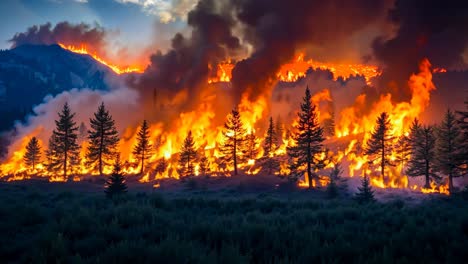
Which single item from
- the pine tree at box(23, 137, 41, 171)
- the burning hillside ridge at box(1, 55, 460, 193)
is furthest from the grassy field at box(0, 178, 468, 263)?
the pine tree at box(23, 137, 41, 171)

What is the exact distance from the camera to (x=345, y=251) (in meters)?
5.07

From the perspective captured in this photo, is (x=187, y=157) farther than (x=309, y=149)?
Yes

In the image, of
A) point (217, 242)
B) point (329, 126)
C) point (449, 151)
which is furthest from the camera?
point (329, 126)

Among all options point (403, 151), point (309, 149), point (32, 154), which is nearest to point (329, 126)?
point (403, 151)

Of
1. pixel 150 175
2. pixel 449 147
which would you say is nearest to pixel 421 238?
pixel 449 147

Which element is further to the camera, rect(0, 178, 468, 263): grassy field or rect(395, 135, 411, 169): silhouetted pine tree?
rect(395, 135, 411, 169): silhouetted pine tree

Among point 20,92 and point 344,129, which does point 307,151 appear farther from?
point 20,92

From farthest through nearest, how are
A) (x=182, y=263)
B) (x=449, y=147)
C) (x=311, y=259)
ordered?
1. (x=449, y=147)
2. (x=311, y=259)
3. (x=182, y=263)

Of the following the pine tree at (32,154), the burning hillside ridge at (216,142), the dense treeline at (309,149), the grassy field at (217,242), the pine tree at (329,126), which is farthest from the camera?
the pine tree at (329,126)

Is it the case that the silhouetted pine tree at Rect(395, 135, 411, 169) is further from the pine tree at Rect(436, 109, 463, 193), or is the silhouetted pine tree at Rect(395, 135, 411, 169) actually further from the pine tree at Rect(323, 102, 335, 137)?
the pine tree at Rect(323, 102, 335, 137)

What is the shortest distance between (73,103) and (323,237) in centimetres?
11680

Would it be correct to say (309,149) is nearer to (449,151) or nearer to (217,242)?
(449,151)

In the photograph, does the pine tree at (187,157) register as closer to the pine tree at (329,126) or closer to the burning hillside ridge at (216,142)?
the burning hillside ridge at (216,142)

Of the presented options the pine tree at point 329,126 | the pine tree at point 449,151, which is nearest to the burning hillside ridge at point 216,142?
the pine tree at point 329,126
